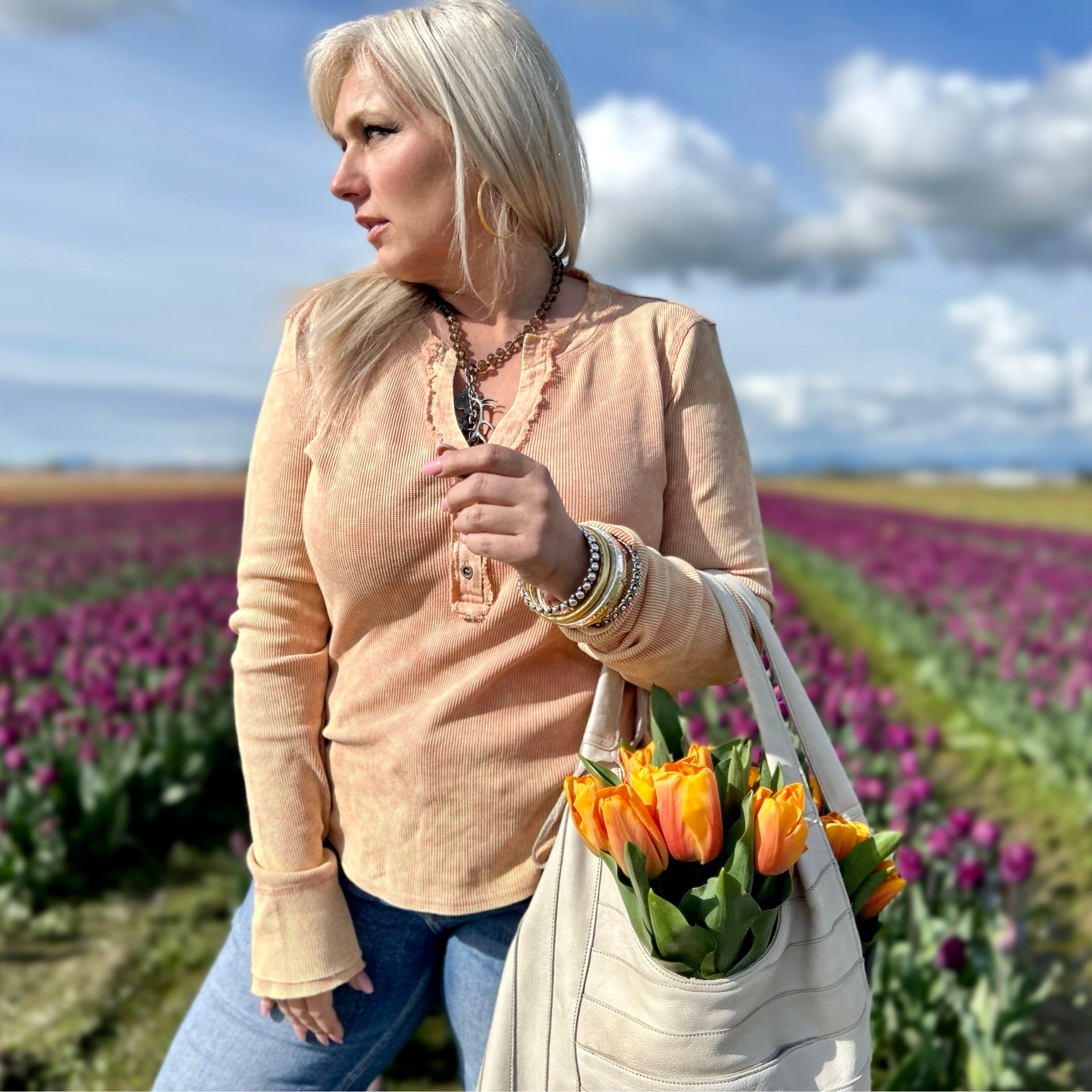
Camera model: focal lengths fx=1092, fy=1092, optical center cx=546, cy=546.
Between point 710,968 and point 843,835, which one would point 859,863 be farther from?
point 710,968

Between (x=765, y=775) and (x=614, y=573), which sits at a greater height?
(x=614, y=573)

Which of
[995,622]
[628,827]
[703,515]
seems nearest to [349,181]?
[703,515]

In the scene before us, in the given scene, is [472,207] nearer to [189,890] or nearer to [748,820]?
[748,820]

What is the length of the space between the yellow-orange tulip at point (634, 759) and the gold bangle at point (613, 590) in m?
0.19

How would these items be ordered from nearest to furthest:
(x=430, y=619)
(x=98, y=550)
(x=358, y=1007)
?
(x=430, y=619) → (x=358, y=1007) → (x=98, y=550)

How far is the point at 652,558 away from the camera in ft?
4.60

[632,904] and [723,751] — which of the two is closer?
[632,904]

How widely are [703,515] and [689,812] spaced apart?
46 cm

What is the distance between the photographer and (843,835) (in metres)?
1.41

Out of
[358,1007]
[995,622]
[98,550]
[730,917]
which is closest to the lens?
[730,917]

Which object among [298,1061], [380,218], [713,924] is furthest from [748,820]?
A: [380,218]

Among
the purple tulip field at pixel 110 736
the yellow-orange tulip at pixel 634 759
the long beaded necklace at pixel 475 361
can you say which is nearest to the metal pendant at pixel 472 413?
the long beaded necklace at pixel 475 361

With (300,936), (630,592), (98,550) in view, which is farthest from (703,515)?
(98,550)

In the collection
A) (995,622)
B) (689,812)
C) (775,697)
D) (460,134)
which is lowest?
(995,622)
